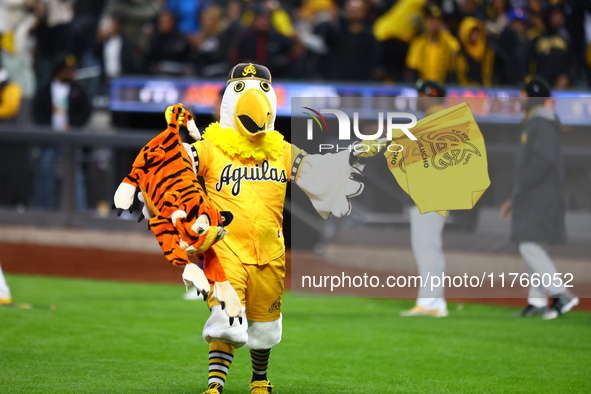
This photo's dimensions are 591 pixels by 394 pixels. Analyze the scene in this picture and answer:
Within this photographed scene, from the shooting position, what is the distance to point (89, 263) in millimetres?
13180

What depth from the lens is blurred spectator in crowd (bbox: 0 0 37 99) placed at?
15.8 metres

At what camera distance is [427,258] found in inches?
346

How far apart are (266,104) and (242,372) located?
2.15 meters

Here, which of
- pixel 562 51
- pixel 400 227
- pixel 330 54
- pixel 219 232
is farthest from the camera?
pixel 330 54

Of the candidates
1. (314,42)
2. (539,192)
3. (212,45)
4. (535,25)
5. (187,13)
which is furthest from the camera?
(187,13)

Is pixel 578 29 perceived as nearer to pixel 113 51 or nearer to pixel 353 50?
pixel 353 50

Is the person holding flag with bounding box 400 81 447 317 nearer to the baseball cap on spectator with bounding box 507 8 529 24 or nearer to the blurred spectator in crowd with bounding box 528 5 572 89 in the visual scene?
the blurred spectator in crowd with bounding box 528 5 572 89

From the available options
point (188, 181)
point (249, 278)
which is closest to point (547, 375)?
point (249, 278)

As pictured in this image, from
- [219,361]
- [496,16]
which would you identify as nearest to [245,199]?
[219,361]

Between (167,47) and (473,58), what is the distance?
5163 millimetres

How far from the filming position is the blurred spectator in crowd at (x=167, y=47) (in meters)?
15.4

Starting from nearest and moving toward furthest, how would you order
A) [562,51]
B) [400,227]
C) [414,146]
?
[414,146] → [400,227] → [562,51]

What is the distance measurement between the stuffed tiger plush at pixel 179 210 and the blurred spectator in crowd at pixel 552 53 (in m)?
8.78

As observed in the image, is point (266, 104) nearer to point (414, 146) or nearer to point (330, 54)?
point (414, 146)
